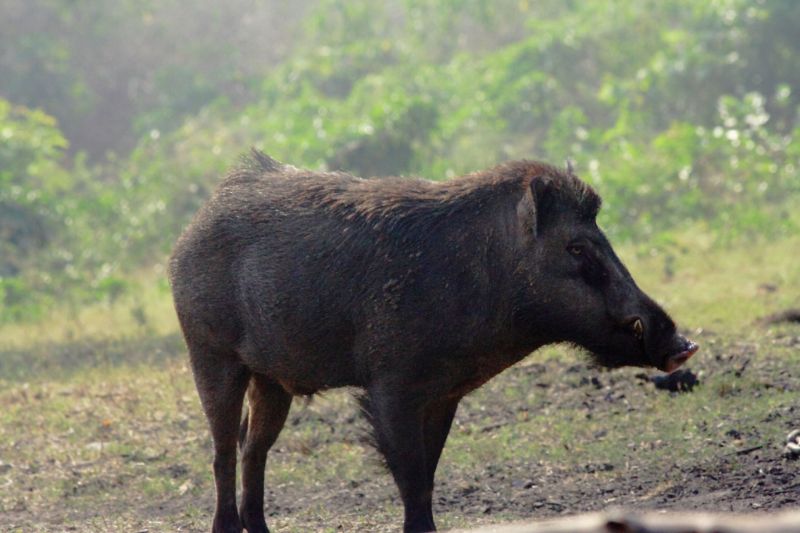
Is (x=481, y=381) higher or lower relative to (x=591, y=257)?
lower

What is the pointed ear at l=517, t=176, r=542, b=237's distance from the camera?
5320 millimetres

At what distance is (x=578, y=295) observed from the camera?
5324 mm

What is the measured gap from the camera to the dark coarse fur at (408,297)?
530 centimetres

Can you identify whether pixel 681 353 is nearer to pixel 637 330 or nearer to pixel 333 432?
pixel 637 330

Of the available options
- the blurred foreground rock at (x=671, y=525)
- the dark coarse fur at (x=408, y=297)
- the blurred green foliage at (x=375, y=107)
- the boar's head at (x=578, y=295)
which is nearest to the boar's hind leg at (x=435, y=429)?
the dark coarse fur at (x=408, y=297)

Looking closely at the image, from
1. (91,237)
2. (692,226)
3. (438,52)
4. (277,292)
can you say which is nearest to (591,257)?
(277,292)

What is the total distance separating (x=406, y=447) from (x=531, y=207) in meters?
1.07

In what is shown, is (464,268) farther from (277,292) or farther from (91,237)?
(91,237)

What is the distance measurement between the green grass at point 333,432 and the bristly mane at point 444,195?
3.17ft

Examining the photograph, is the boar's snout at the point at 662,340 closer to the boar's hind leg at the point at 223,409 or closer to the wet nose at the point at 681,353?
the wet nose at the point at 681,353

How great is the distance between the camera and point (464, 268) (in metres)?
5.37

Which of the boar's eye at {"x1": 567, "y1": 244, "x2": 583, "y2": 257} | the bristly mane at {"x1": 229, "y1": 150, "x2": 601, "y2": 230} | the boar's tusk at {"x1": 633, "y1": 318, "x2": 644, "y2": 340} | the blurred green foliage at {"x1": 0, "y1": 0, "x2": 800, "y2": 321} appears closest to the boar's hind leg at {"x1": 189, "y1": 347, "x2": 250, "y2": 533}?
the bristly mane at {"x1": 229, "y1": 150, "x2": 601, "y2": 230}

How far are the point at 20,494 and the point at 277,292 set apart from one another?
2453mm

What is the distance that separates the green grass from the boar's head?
101 centimetres
